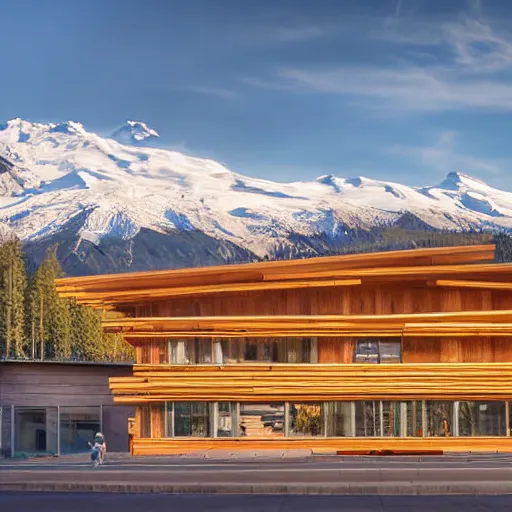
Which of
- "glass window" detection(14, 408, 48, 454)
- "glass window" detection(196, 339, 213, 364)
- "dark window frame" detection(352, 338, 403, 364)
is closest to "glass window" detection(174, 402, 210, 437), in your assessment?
"glass window" detection(196, 339, 213, 364)

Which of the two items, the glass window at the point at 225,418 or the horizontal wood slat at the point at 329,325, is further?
the glass window at the point at 225,418

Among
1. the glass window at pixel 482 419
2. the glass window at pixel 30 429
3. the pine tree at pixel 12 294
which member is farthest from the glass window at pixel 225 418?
the pine tree at pixel 12 294

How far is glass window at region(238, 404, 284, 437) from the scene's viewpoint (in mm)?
33812

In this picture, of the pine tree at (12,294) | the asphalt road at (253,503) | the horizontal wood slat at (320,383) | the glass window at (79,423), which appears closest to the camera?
the asphalt road at (253,503)

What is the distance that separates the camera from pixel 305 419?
111 ft

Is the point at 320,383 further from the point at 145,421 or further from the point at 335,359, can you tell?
the point at 145,421

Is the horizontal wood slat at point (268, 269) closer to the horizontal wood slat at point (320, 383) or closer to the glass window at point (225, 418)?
the horizontal wood slat at point (320, 383)

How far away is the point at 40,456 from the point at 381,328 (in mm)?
14377

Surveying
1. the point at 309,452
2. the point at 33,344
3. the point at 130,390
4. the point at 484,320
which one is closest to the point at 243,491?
the point at 309,452

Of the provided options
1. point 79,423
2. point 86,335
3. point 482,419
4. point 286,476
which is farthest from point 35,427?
point 86,335

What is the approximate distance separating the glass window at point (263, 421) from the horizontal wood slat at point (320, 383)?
1.03ft

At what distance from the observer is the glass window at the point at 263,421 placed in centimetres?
3381

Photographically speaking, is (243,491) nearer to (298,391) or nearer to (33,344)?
(298,391)

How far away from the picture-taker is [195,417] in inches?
1341
